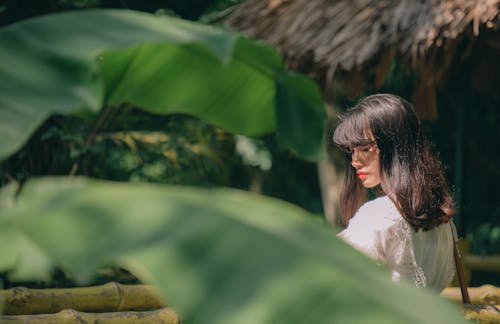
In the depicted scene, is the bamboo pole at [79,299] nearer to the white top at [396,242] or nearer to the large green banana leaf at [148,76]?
the white top at [396,242]

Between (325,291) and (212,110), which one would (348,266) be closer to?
(325,291)

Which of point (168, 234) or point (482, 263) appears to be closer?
point (168, 234)

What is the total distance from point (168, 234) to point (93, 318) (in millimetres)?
2016

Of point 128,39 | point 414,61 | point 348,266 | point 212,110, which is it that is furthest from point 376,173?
point 414,61

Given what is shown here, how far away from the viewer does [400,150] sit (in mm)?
2480

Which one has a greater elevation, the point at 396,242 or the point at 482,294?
the point at 396,242

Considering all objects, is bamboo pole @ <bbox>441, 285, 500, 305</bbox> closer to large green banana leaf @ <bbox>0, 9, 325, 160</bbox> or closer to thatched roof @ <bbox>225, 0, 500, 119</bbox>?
thatched roof @ <bbox>225, 0, 500, 119</bbox>

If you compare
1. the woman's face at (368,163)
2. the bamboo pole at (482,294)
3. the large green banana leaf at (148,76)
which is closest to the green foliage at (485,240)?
the bamboo pole at (482,294)

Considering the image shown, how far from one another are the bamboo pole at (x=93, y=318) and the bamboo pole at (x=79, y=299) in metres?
0.36

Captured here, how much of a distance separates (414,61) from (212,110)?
3.17 m

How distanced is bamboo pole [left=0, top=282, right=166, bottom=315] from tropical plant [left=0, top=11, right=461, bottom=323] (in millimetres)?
1885

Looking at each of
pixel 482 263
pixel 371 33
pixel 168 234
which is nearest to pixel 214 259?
pixel 168 234

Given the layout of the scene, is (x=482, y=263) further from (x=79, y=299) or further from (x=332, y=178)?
(x=79, y=299)

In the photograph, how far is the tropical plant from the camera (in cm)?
89
